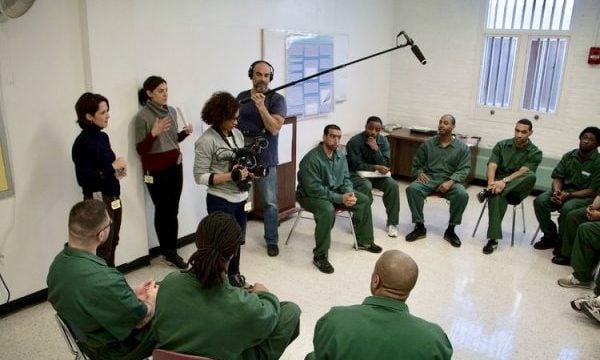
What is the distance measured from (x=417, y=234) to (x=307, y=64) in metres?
2.09

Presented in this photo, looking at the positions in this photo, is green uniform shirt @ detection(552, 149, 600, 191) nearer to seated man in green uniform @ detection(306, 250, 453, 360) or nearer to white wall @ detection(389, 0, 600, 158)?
white wall @ detection(389, 0, 600, 158)

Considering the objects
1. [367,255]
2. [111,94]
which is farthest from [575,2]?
[111,94]

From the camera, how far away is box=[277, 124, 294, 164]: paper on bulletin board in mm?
4559

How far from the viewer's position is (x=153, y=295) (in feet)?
6.99

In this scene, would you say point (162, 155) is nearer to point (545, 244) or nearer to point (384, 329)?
point (384, 329)

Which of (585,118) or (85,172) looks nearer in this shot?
(85,172)

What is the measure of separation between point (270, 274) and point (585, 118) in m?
4.07

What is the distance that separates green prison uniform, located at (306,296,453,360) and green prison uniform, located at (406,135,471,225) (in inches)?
116

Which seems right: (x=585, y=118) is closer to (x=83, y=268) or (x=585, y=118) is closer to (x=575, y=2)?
(x=575, y=2)

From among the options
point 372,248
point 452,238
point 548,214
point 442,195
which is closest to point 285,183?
point 372,248

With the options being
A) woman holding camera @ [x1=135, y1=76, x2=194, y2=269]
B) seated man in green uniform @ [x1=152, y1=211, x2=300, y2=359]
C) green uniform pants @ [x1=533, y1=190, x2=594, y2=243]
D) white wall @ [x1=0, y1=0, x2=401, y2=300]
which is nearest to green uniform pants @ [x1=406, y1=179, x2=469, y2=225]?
green uniform pants @ [x1=533, y1=190, x2=594, y2=243]

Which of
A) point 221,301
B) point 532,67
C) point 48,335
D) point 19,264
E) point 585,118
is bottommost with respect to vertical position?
point 48,335

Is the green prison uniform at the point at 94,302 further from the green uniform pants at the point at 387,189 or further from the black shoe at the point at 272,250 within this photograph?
the green uniform pants at the point at 387,189

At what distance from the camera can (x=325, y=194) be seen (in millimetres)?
4012
